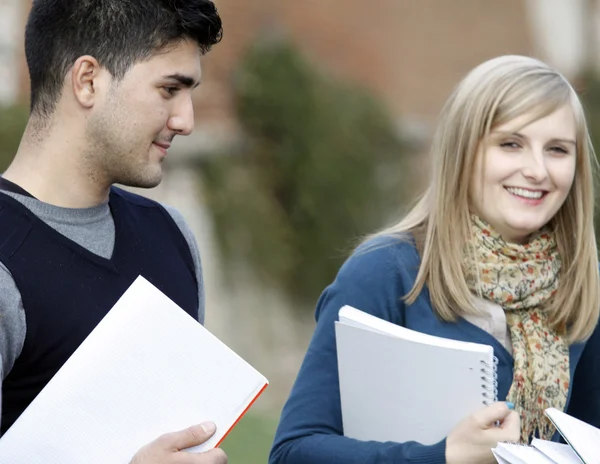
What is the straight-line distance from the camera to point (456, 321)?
8.59 feet

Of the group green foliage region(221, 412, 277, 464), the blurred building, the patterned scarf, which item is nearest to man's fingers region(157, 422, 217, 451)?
the patterned scarf

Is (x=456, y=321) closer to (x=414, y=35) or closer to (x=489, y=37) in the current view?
(x=414, y=35)

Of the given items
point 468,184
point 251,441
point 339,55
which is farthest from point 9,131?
point 468,184

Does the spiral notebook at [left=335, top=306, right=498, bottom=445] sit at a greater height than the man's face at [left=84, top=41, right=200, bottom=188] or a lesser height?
lesser

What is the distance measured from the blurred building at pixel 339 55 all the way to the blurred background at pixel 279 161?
0.05 ft

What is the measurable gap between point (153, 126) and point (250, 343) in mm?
6612


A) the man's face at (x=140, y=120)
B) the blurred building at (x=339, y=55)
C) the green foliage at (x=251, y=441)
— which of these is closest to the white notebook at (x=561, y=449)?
the man's face at (x=140, y=120)

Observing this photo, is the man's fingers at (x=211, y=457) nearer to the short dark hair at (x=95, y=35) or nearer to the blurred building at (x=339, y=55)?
the short dark hair at (x=95, y=35)

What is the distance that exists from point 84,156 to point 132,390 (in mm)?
509

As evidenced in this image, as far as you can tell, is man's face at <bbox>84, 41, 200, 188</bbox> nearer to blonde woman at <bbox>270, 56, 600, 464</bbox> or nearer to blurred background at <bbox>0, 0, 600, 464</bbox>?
blonde woman at <bbox>270, 56, 600, 464</bbox>

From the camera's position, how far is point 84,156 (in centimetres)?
227

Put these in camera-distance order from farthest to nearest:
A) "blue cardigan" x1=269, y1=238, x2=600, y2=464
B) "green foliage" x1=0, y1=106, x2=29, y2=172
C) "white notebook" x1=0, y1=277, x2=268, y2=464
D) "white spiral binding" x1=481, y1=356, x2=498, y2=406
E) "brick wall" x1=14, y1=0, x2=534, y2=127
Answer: "brick wall" x1=14, y1=0, x2=534, y2=127 → "green foliage" x1=0, y1=106, x2=29, y2=172 → "blue cardigan" x1=269, y1=238, x2=600, y2=464 → "white spiral binding" x1=481, y1=356, x2=498, y2=406 → "white notebook" x1=0, y1=277, x2=268, y2=464

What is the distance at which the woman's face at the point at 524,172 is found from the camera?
106 inches

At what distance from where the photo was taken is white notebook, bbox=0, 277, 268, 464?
2031mm
